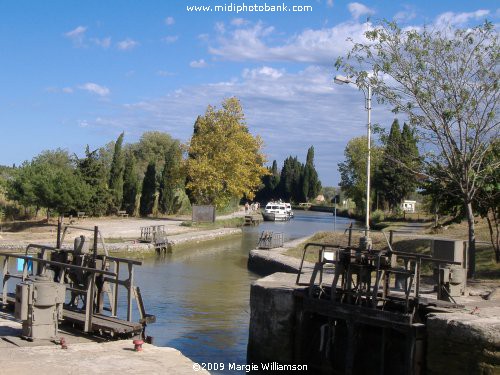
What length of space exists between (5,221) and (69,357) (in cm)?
3921

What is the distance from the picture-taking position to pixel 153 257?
35.9 m

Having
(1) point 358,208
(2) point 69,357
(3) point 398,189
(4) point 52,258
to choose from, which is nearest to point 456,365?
(2) point 69,357

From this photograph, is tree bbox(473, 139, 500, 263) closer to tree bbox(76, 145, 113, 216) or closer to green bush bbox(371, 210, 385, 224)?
tree bbox(76, 145, 113, 216)

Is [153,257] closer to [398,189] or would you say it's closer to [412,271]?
[412,271]

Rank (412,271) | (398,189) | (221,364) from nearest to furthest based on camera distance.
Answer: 1. (412,271)
2. (221,364)
3. (398,189)

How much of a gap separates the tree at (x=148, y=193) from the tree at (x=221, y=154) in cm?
460

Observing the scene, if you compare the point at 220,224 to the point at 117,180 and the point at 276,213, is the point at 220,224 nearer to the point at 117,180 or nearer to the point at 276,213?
the point at 117,180

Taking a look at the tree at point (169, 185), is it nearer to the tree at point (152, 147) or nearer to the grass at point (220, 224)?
the grass at point (220, 224)

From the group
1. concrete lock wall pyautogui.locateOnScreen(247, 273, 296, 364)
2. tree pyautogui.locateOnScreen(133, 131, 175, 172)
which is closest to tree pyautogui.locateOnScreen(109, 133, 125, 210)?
tree pyautogui.locateOnScreen(133, 131, 175, 172)

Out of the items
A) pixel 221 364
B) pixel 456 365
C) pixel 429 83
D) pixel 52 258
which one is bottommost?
pixel 221 364

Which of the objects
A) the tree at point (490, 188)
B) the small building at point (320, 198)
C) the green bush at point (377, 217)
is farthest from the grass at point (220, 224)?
the small building at point (320, 198)

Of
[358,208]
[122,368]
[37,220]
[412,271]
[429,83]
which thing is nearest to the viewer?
[122,368]

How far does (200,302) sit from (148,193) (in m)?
39.6

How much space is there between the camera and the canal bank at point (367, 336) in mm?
10953
